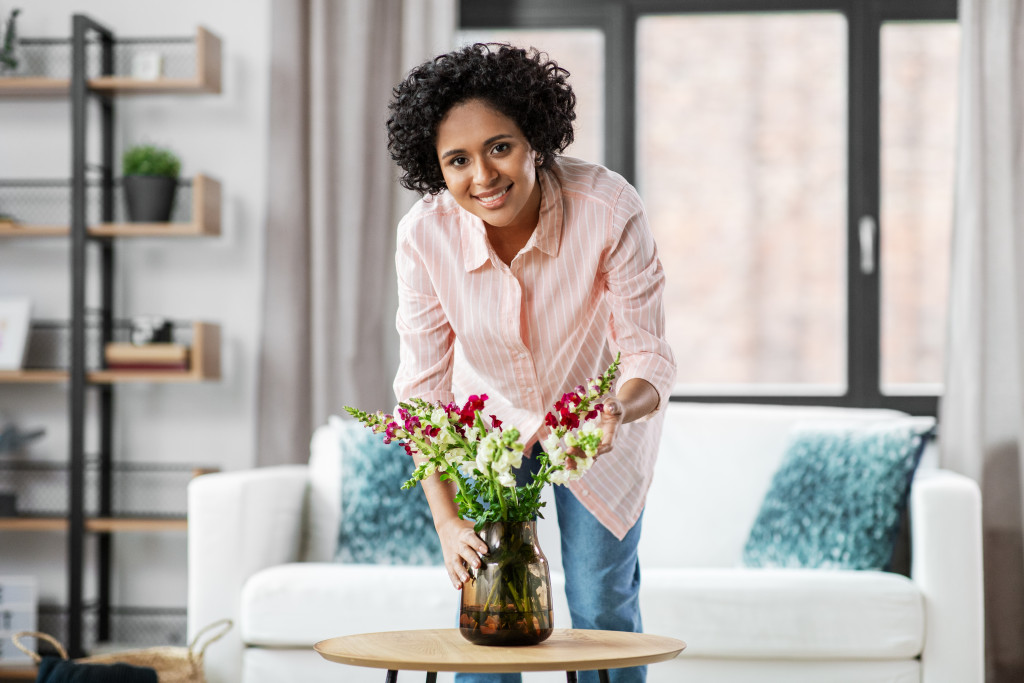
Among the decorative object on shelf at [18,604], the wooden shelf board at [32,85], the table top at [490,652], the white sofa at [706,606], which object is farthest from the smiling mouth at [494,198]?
the decorative object on shelf at [18,604]

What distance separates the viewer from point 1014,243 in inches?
119

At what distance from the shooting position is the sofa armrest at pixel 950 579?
2.28 metres

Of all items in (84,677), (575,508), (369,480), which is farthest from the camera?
(369,480)

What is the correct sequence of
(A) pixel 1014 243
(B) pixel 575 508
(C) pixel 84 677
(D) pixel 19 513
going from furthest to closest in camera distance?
(D) pixel 19 513 → (A) pixel 1014 243 → (C) pixel 84 677 → (B) pixel 575 508

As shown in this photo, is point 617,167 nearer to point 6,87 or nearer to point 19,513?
point 6,87

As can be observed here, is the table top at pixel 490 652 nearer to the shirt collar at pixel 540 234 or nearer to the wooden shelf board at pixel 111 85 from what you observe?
the shirt collar at pixel 540 234

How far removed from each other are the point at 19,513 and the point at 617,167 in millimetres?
2215

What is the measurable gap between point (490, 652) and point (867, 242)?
7.78ft

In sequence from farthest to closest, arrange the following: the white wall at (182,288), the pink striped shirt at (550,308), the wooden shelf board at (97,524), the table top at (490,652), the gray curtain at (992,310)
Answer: the white wall at (182,288) → the wooden shelf board at (97,524) → the gray curtain at (992,310) → the pink striped shirt at (550,308) → the table top at (490,652)

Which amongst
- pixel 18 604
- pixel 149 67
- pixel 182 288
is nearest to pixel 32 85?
pixel 149 67

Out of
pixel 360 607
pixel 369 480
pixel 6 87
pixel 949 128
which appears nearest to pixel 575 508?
pixel 360 607

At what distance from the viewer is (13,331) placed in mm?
3248

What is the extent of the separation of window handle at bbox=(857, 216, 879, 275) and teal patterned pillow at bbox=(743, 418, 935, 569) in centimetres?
74

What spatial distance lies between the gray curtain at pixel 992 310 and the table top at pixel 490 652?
6.35 ft
